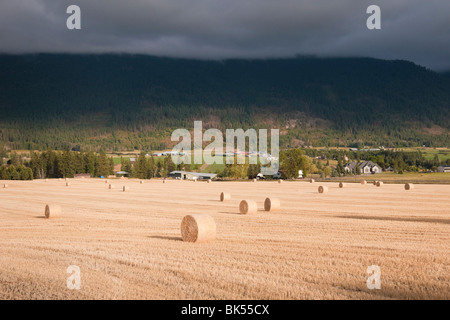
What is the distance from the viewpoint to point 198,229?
17703 millimetres

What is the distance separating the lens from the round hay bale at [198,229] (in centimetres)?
1780

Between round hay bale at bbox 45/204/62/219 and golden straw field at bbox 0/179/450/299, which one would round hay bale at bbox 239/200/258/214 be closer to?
golden straw field at bbox 0/179/450/299

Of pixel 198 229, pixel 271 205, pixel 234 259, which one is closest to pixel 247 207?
pixel 271 205

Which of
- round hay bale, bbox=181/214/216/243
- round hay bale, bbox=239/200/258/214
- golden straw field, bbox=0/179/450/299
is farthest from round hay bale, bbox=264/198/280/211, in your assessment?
round hay bale, bbox=181/214/216/243

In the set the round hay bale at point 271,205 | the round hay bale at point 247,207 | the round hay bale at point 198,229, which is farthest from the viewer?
the round hay bale at point 271,205

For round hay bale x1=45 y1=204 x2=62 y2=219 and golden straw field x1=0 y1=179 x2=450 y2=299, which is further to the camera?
round hay bale x1=45 y1=204 x2=62 y2=219

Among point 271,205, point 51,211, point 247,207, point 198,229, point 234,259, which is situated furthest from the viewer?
point 271,205

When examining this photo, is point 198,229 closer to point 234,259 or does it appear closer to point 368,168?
point 234,259

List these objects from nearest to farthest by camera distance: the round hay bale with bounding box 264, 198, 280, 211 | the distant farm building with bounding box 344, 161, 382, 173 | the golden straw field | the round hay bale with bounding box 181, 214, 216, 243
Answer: the golden straw field < the round hay bale with bounding box 181, 214, 216, 243 < the round hay bale with bounding box 264, 198, 280, 211 < the distant farm building with bounding box 344, 161, 382, 173

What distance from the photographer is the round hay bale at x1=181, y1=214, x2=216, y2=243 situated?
1780 cm

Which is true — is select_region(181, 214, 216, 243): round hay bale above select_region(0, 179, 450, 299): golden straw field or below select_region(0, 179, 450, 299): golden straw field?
above

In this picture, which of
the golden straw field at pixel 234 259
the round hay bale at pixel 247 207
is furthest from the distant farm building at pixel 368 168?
the golden straw field at pixel 234 259

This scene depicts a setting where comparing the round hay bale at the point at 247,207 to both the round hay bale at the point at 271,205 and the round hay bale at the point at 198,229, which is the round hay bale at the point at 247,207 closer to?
the round hay bale at the point at 271,205
